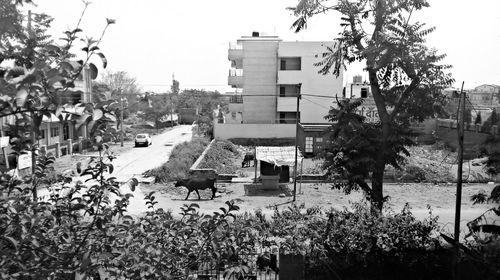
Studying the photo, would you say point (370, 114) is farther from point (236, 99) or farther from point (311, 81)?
point (236, 99)

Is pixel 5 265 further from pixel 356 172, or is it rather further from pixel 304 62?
pixel 304 62

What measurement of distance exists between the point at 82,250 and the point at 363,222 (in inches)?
218

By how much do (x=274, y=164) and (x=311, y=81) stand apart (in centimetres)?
2125

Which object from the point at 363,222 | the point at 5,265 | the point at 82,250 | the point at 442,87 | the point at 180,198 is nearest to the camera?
the point at 5,265

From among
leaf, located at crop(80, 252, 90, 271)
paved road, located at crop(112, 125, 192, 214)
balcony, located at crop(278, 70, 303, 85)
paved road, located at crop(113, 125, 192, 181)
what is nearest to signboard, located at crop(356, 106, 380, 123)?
paved road, located at crop(112, 125, 192, 214)

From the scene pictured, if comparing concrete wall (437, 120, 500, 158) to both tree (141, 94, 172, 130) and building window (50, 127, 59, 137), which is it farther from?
tree (141, 94, 172, 130)

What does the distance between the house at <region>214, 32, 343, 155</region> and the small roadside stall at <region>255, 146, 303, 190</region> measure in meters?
15.8

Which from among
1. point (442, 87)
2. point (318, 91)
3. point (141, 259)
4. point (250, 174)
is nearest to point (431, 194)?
point (250, 174)

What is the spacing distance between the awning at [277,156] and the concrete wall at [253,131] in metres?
15.6

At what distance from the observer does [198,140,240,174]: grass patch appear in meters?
24.3

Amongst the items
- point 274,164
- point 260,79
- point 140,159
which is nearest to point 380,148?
point 274,164

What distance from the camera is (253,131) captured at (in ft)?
120

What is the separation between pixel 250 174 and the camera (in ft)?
75.9

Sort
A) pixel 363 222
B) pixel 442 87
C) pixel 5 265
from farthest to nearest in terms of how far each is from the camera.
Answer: pixel 442 87
pixel 363 222
pixel 5 265
